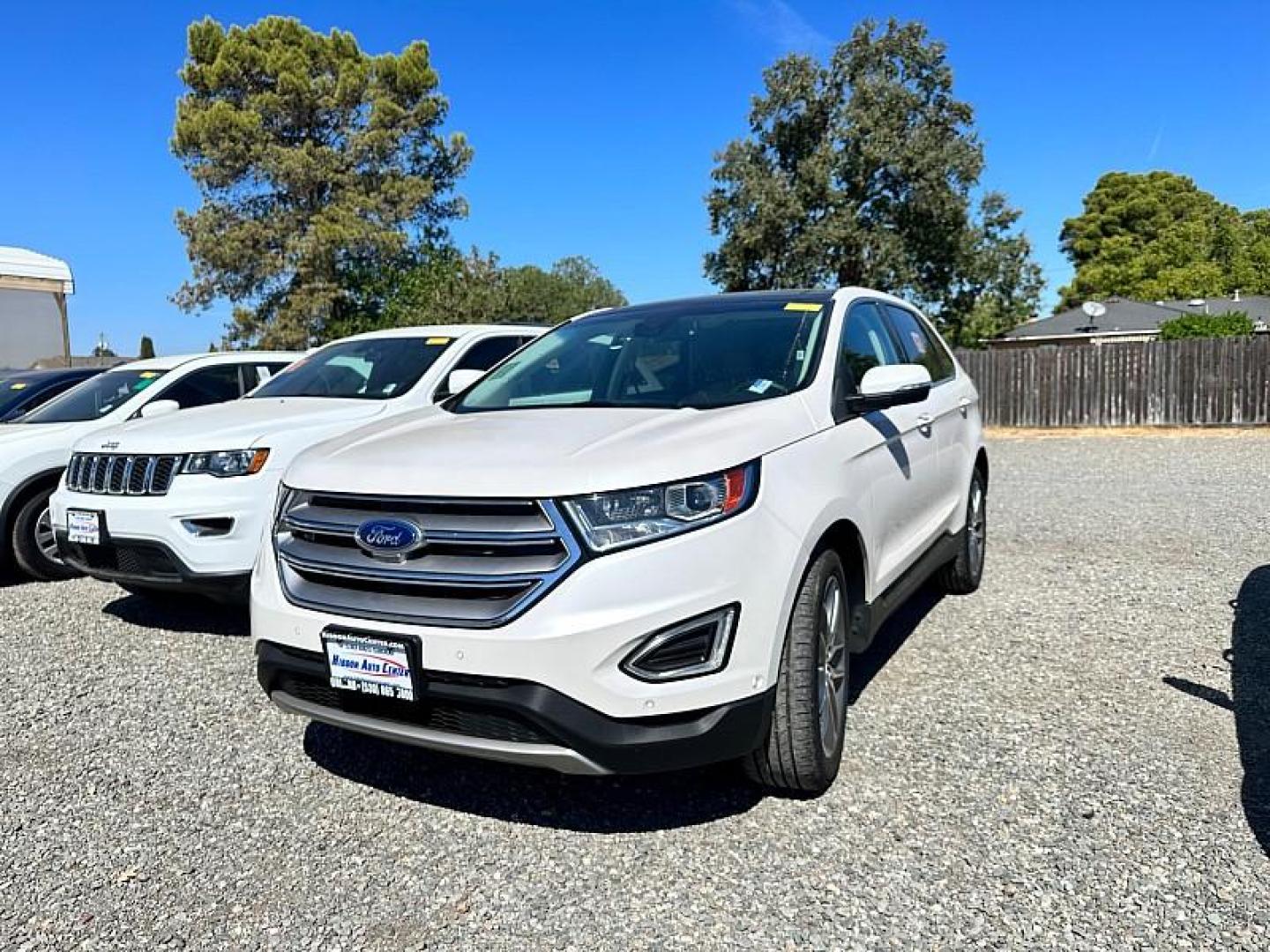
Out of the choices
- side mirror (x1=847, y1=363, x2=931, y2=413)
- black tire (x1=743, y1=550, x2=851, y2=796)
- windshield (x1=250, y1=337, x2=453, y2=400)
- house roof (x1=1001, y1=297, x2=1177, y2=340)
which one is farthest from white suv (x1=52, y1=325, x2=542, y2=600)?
house roof (x1=1001, y1=297, x2=1177, y2=340)

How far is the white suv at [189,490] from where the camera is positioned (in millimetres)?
4555

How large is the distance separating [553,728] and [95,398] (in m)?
6.30

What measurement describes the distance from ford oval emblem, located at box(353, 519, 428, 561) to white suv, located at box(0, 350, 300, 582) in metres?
4.02

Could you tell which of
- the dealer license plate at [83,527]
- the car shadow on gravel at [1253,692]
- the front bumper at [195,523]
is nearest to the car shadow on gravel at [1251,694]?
the car shadow on gravel at [1253,692]

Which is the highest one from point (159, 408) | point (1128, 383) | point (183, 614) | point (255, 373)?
point (255, 373)

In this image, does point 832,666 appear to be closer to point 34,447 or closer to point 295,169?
point 34,447

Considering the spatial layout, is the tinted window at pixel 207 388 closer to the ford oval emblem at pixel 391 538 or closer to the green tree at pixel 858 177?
the ford oval emblem at pixel 391 538

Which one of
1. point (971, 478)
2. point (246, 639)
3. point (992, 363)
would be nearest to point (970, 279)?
point (992, 363)

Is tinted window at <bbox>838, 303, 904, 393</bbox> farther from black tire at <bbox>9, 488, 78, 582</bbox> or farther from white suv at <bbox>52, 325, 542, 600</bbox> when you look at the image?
black tire at <bbox>9, 488, 78, 582</bbox>

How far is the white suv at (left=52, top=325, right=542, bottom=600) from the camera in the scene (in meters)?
4.55

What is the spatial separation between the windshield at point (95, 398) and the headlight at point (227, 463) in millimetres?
2746

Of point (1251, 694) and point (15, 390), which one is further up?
point (15, 390)

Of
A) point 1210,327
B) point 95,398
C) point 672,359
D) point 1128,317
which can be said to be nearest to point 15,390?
point 95,398

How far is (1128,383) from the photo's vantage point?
59.5ft
